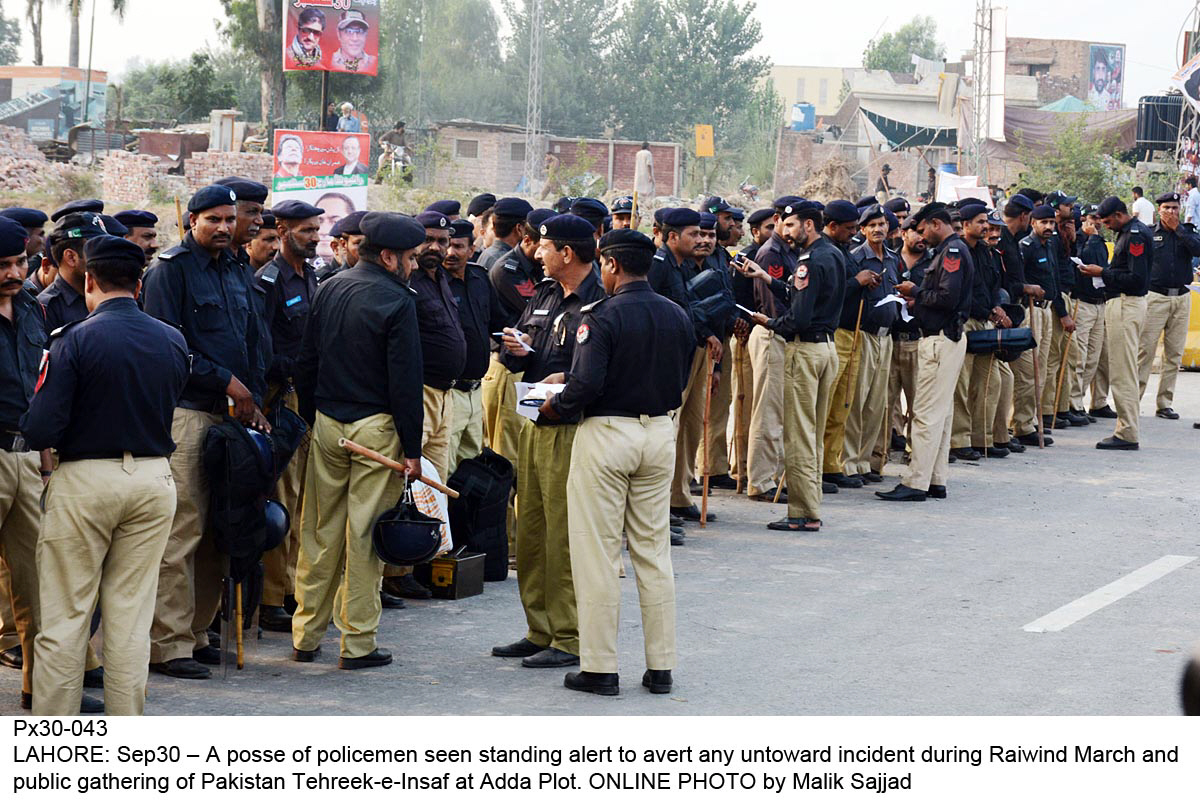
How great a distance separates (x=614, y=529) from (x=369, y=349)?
1466mm

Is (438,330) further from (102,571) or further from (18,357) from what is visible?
(102,571)

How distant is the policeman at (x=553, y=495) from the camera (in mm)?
7250

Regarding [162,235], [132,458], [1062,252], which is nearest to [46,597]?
[132,458]

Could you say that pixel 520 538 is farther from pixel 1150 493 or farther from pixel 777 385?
pixel 1150 493

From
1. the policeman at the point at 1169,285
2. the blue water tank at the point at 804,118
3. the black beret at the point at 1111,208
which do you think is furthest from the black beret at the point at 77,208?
the blue water tank at the point at 804,118

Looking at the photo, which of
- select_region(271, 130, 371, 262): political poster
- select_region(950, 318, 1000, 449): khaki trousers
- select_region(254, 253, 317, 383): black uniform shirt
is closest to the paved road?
select_region(254, 253, 317, 383): black uniform shirt

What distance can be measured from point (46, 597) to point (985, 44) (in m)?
33.3

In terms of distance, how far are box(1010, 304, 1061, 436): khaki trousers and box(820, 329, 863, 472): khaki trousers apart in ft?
11.1

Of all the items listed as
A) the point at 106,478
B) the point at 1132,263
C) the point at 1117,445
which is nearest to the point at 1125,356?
the point at 1117,445

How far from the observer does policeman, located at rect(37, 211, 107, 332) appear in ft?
21.6

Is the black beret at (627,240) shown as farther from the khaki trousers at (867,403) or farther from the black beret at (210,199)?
the khaki trousers at (867,403)

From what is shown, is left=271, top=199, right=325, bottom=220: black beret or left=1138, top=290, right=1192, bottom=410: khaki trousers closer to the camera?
left=271, top=199, right=325, bottom=220: black beret

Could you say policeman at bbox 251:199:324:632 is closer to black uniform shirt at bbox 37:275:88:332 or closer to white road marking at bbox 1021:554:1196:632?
black uniform shirt at bbox 37:275:88:332
